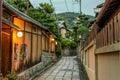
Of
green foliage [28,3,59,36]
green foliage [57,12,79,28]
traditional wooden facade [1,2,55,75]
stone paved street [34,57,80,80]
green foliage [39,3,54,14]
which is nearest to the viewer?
traditional wooden facade [1,2,55,75]

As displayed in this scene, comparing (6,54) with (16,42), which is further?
(16,42)

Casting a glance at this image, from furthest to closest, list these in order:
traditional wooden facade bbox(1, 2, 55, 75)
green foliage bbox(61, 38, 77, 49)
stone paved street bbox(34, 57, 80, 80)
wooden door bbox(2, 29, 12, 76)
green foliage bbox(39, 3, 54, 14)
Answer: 1. green foliage bbox(61, 38, 77, 49)
2. green foliage bbox(39, 3, 54, 14)
3. stone paved street bbox(34, 57, 80, 80)
4. wooden door bbox(2, 29, 12, 76)
5. traditional wooden facade bbox(1, 2, 55, 75)

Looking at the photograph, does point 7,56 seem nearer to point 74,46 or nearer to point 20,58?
point 20,58

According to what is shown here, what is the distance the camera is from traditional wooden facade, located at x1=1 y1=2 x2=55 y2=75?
15205mm

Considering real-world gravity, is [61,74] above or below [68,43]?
below

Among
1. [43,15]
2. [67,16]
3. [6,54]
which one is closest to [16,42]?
[6,54]

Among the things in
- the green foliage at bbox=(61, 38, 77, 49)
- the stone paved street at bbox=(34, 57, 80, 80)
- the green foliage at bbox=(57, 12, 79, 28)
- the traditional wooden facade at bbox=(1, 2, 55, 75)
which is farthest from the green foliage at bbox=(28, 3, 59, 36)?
the green foliage at bbox=(57, 12, 79, 28)

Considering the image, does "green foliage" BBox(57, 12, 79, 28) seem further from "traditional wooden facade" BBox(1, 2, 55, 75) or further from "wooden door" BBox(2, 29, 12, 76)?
"wooden door" BBox(2, 29, 12, 76)

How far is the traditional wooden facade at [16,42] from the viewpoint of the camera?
15205mm

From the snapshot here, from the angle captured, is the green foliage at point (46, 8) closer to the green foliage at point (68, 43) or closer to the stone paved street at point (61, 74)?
the stone paved street at point (61, 74)

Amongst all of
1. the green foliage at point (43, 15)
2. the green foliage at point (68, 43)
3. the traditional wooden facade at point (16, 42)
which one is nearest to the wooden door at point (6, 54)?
the traditional wooden facade at point (16, 42)

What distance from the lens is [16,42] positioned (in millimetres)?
17266

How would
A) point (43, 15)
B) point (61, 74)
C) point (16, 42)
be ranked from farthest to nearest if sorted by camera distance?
point (43, 15) → point (61, 74) → point (16, 42)

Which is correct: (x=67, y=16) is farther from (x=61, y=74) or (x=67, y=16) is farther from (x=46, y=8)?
(x=61, y=74)
